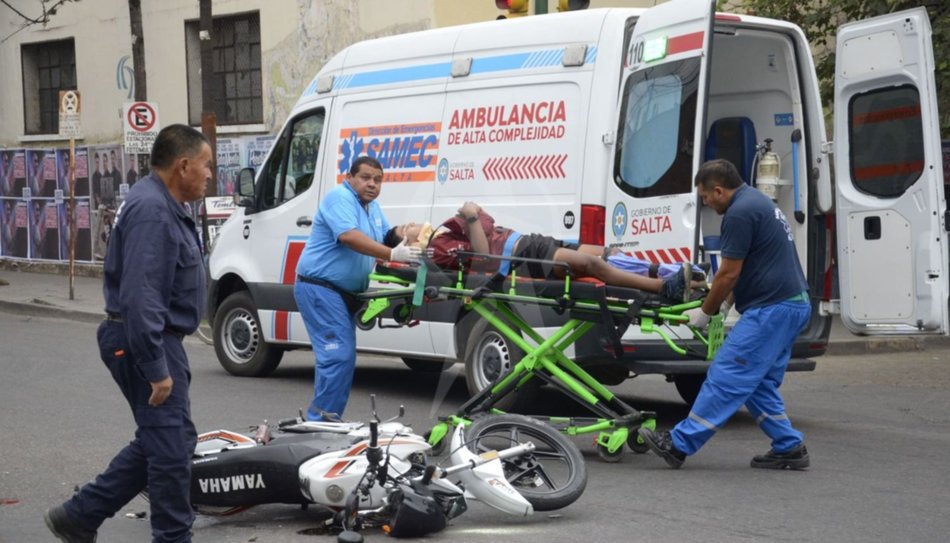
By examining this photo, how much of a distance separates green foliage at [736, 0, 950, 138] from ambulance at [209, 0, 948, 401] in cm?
572

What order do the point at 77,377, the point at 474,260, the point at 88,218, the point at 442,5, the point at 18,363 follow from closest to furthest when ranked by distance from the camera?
1. the point at 474,260
2. the point at 77,377
3. the point at 18,363
4. the point at 442,5
5. the point at 88,218

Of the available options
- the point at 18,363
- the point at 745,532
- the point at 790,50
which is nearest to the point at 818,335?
the point at 790,50

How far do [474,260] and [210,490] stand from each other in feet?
8.22

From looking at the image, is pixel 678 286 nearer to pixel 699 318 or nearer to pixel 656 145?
pixel 699 318

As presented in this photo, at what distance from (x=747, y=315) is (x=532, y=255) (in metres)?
1.26

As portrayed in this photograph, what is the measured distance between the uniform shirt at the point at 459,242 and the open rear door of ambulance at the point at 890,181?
2.80m

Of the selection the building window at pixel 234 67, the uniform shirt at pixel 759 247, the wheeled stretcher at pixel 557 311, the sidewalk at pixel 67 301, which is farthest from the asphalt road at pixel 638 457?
the building window at pixel 234 67

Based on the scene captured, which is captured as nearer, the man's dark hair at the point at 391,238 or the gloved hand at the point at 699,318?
the gloved hand at the point at 699,318

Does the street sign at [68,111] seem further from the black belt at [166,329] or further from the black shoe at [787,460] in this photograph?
the black belt at [166,329]

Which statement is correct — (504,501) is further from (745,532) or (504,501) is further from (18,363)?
(18,363)

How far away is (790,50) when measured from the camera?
32.8ft

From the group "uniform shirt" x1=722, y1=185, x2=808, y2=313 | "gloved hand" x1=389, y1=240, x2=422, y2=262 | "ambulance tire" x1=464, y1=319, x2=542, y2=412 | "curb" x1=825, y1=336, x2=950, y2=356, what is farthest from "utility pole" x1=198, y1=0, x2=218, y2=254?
"uniform shirt" x1=722, y1=185, x2=808, y2=313

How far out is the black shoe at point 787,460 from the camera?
816 centimetres

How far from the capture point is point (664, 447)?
8070 millimetres
